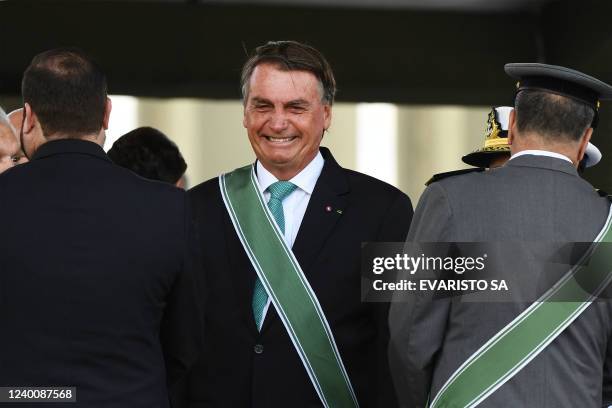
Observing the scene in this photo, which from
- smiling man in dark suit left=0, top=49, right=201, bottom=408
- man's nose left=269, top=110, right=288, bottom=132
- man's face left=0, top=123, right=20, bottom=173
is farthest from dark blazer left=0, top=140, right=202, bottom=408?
man's face left=0, top=123, right=20, bottom=173

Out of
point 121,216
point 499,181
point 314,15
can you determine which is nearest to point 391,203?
point 499,181

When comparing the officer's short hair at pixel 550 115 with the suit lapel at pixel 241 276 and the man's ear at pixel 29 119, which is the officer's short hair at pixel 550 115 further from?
the man's ear at pixel 29 119

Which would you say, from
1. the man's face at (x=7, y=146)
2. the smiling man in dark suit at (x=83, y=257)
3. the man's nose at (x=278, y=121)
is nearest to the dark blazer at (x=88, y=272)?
the smiling man in dark suit at (x=83, y=257)

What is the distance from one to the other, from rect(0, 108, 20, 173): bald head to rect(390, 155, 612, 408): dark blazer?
51.8 inches

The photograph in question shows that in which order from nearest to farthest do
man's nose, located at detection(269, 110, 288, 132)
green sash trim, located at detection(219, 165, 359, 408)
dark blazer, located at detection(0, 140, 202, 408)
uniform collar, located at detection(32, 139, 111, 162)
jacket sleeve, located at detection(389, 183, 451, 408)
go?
dark blazer, located at detection(0, 140, 202, 408) → uniform collar, located at detection(32, 139, 111, 162) → jacket sleeve, located at detection(389, 183, 451, 408) → green sash trim, located at detection(219, 165, 359, 408) → man's nose, located at detection(269, 110, 288, 132)

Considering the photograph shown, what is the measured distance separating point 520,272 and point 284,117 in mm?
950

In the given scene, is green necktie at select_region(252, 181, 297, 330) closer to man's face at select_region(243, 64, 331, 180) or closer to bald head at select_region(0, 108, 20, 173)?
man's face at select_region(243, 64, 331, 180)

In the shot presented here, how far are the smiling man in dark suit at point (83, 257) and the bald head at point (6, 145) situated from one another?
70cm

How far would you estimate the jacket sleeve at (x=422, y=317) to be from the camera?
288 centimetres

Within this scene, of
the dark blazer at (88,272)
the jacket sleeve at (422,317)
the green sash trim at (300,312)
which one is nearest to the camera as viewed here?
the dark blazer at (88,272)

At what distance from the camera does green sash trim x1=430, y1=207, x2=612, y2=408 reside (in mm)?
2801

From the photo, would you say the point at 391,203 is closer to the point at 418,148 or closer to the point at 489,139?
the point at 489,139

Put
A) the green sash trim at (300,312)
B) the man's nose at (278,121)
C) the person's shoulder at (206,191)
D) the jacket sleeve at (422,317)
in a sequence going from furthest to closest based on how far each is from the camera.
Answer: the person's shoulder at (206,191)
the man's nose at (278,121)
the green sash trim at (300,312)
the jacket sleeve at (422,317)

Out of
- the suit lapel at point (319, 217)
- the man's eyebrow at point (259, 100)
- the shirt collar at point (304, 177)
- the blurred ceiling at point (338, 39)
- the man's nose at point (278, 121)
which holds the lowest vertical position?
the suit lapel at point (319, 217)
